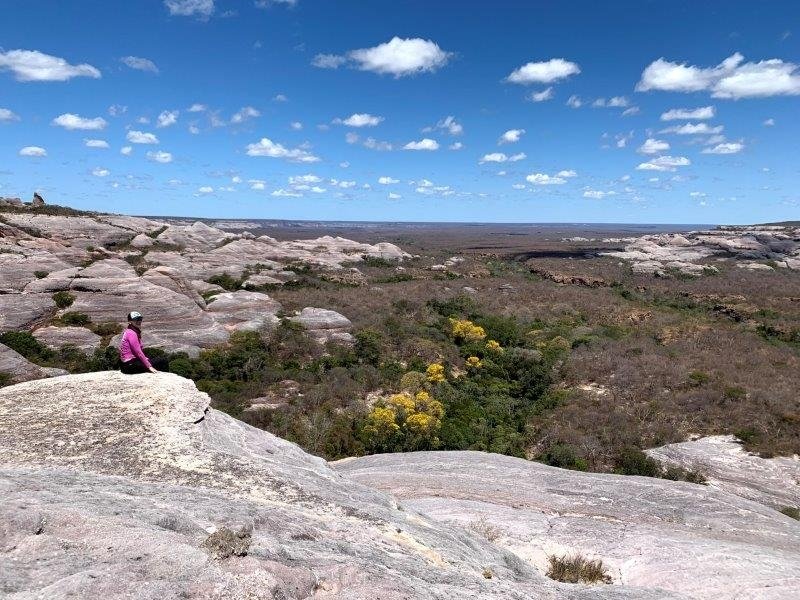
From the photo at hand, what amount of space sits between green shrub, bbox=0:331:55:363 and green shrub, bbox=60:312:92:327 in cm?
234

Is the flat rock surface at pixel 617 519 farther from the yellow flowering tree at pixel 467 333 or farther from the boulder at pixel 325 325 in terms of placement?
the yellow flowering tree at pixel 467 333

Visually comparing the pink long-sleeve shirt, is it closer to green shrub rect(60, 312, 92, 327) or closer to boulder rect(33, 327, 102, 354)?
boulder rect(33, 327, 102, 354)

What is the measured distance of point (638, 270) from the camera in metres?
89.4

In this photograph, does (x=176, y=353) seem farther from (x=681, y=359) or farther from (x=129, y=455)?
(x=681, y=359)

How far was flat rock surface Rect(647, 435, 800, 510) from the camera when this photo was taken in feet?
52.0

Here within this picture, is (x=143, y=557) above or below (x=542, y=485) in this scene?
above

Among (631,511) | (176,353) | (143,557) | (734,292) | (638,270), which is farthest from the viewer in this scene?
(638,270)

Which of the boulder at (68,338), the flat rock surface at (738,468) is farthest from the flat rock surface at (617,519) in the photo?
the boulder at (68,338)

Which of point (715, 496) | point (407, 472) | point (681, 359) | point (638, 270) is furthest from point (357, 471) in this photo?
point (638, 270)

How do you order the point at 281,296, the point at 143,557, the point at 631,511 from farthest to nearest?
the point at 281,296
the point at 631,511
the point at 143,557

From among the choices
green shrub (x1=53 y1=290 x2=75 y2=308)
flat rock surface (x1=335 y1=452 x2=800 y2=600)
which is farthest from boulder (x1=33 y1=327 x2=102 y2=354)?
flat rock surface (x1=335 y1=452 x2=800 y2=600)

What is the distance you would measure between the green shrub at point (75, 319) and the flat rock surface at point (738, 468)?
31.3 m

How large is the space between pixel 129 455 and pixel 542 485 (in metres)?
9.84

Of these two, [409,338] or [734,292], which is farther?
[734,292]
